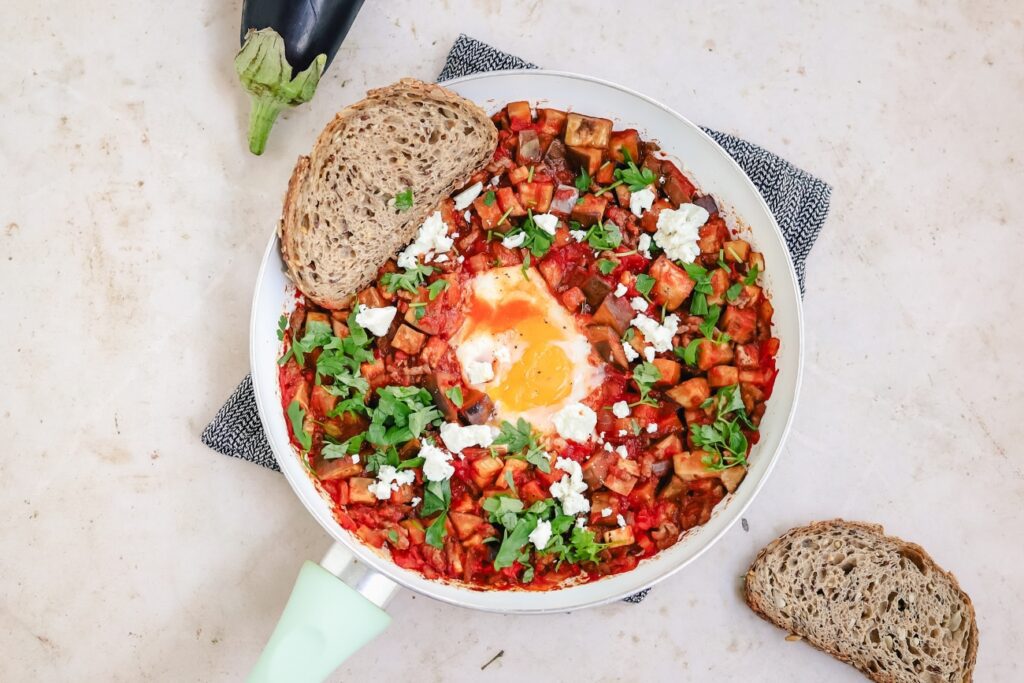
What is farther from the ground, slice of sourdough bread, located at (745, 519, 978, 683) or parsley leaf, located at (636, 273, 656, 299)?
parsley leaf, located at (636, 273, 656, 299)

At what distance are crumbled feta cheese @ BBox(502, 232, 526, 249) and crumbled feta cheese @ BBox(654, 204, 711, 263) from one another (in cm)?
53

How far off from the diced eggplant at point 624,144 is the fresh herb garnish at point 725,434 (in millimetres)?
982

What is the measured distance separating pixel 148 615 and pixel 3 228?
1.79 meters

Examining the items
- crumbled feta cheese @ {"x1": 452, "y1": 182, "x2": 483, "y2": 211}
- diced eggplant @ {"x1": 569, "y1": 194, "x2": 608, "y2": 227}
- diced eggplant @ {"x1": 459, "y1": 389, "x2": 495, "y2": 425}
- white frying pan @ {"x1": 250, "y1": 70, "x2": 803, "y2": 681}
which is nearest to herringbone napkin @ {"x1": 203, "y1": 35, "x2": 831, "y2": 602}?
white frying pan @ {"x1": 250, "y1": 70, "x2": 803, "y2": 681}

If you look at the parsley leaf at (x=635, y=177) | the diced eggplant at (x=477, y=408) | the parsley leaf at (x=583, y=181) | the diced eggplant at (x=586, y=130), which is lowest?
the diced eggplant at (x=477, y=408)

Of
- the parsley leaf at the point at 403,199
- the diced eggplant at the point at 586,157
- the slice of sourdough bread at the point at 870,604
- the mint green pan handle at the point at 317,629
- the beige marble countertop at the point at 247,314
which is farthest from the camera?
the beige marble countertop at the point at 247,314

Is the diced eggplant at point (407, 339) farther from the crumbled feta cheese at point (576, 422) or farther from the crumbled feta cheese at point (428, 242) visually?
the crumbled feta cheese at point (576, 422)

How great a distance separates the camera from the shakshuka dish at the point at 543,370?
3.32 meters

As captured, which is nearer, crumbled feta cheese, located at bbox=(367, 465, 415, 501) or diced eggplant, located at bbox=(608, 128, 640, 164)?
crumbled feta cheese, located at bbox=(367, 465, 415, 501)

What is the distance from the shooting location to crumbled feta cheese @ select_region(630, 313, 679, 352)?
3.33 metres

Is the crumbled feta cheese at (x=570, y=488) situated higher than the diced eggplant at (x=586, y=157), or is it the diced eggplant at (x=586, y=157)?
the diced eggplant at (x=586, y=157)

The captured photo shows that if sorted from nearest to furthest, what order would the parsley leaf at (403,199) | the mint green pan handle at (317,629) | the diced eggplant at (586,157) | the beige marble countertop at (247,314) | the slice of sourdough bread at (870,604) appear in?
1. the mint green pan handle at (317,629)
2. the parsley leaf at (403,199)
3. the diced eggplant at (586,157)
4. the slice of sourdough bread at (870,604)
5. the beige marble countertop at (247,314)

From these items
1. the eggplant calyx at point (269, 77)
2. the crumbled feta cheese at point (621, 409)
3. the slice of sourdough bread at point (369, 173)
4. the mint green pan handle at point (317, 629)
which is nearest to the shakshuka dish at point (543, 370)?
the crumbled feta cheese at point (621, 409)

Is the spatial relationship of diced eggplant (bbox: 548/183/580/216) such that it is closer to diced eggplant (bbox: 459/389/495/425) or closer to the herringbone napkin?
the herringbone napkin
